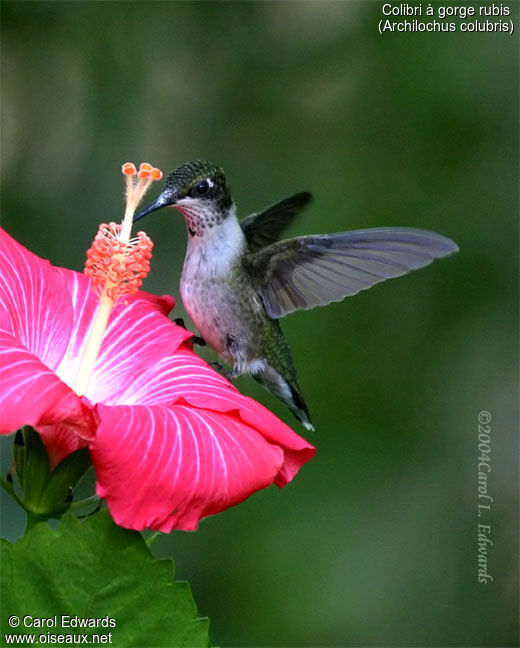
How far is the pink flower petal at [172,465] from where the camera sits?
96 cm

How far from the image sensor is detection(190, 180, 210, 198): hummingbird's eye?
1.63 m

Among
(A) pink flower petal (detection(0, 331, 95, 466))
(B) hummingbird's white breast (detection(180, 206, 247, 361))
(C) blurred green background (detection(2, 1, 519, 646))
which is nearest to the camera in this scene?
(A) pink flower petal (detection(0, 331, 95, 466))

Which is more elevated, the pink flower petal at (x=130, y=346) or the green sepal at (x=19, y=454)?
the pink flower petal at (x=130, y=346)

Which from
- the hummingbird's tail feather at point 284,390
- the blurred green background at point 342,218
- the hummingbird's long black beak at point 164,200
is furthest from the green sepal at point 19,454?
the blurred green background at point 342,218

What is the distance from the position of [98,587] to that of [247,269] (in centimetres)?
89

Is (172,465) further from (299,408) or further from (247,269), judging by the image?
(299,408)

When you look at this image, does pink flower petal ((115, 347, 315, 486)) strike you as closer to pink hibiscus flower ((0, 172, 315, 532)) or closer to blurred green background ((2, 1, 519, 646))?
pink hibiscus flower ((0, 172, 315, 532))

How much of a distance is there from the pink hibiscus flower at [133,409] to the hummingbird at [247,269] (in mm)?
303

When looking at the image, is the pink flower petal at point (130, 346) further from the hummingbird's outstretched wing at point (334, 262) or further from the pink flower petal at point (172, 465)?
the hummingbird's outstretched wing at point (334, 262)

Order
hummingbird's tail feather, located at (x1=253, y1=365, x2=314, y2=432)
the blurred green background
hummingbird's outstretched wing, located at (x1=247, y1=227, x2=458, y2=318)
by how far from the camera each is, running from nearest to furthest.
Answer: hummingbird's outstretched wing, located at (x1=247, y1=227, x2=458, y2=318)
hummingbird's tail feather, located at (x1=253, y1=365, x2=314, y2=432)
the blurred green background

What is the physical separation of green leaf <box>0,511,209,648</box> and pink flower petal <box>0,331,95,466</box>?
0.31 ft

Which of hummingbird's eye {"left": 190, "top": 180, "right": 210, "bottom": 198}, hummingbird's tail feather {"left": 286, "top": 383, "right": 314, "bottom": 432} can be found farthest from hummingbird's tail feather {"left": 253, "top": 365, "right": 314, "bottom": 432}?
hummingbird's eye {"left": 190, "top": 180, "right": 210, "bottom": 198}

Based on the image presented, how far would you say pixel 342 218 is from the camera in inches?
105

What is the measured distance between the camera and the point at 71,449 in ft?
3.49
